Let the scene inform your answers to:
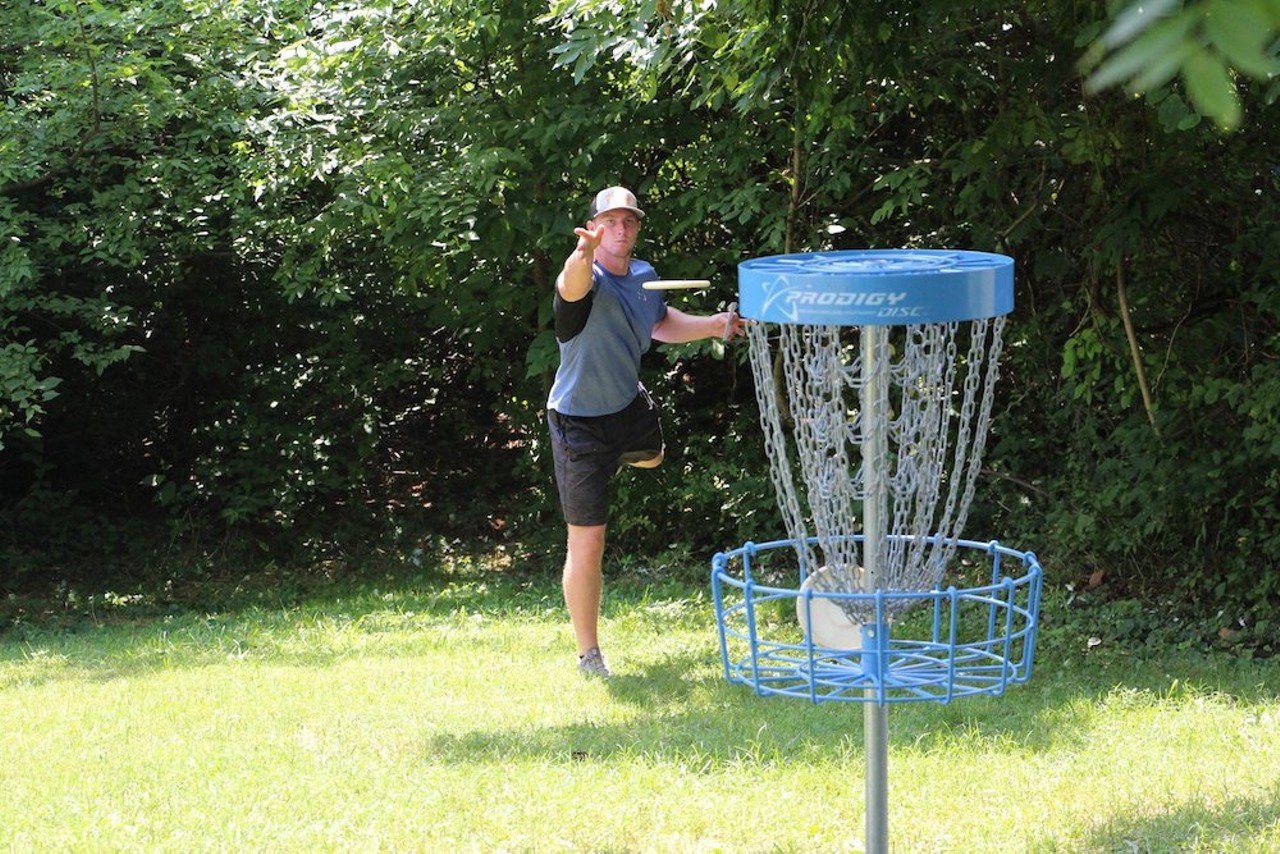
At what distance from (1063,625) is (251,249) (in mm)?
5734

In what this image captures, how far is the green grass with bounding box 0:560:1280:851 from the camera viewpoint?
4.34 metres

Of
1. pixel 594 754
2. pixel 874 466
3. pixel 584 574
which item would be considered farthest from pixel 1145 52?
pixel 584 574

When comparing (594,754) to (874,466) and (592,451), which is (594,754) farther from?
(874,466)

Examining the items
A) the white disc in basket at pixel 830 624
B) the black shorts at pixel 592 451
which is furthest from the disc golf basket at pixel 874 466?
the black shorts at pixel 592 451

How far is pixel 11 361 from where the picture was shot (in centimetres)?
842

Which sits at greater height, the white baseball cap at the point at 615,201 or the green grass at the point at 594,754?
the white baseball cap at the point at 615,201

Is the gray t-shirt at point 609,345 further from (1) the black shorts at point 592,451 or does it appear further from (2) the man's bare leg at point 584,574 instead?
(2) the man's bare leg at point 584,574

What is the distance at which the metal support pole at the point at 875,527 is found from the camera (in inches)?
120

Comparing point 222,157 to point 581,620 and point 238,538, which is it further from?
point 581,620

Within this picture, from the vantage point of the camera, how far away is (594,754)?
5.05m

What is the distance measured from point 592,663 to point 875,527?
332 cm

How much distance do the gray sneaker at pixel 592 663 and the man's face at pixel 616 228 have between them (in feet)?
5.24

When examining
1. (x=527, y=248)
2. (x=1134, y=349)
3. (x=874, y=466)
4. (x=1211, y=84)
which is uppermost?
(x=1211, y=84)

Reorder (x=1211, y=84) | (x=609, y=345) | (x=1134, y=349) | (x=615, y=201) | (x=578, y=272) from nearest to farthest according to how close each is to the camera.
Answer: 1. (x=1211, y=84)
2. (x=578, y=272)
3. (x=615, y=201)
4. (x=609, y=345)
5. (x=1134, y=349)
